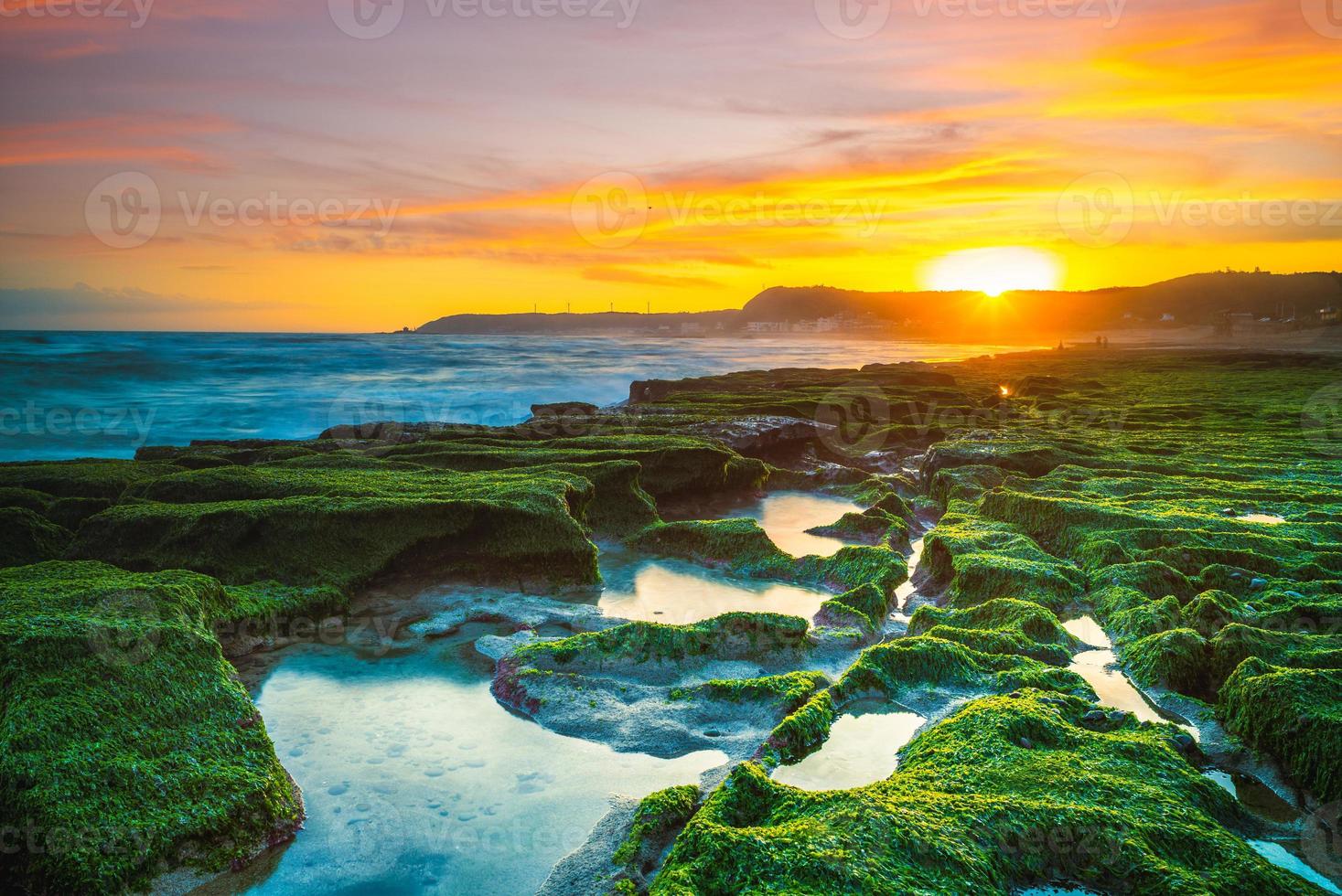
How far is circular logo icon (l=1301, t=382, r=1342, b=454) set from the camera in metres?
16.9

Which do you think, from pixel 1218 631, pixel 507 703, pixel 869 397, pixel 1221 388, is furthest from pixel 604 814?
pixel 1221 388

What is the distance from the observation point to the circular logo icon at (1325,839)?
149 inches

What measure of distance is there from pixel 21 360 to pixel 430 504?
44.6 m

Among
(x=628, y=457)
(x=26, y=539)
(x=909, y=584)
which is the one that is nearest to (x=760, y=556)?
(x=909, y=584)

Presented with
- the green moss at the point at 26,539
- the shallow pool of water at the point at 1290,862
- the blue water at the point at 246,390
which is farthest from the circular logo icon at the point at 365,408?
the shallow pool of water at the point at 1290,862

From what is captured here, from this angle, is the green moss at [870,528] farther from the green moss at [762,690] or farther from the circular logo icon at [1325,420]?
the circular logo icon at [1325,420]

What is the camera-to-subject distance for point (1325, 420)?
21.1 meters

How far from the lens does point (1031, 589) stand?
25.3 feet

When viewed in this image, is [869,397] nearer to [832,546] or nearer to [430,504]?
[832,546]

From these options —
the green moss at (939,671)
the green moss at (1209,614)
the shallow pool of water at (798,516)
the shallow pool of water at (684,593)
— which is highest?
the green moss at (1209,614)

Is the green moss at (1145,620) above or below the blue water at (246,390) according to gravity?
below

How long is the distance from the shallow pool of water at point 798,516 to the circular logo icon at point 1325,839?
254 inches

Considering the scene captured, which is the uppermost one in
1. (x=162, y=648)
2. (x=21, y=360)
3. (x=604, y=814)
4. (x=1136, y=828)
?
(x=21, y=360)

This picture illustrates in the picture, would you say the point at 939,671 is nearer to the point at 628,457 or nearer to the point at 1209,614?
the point at 1209,614
